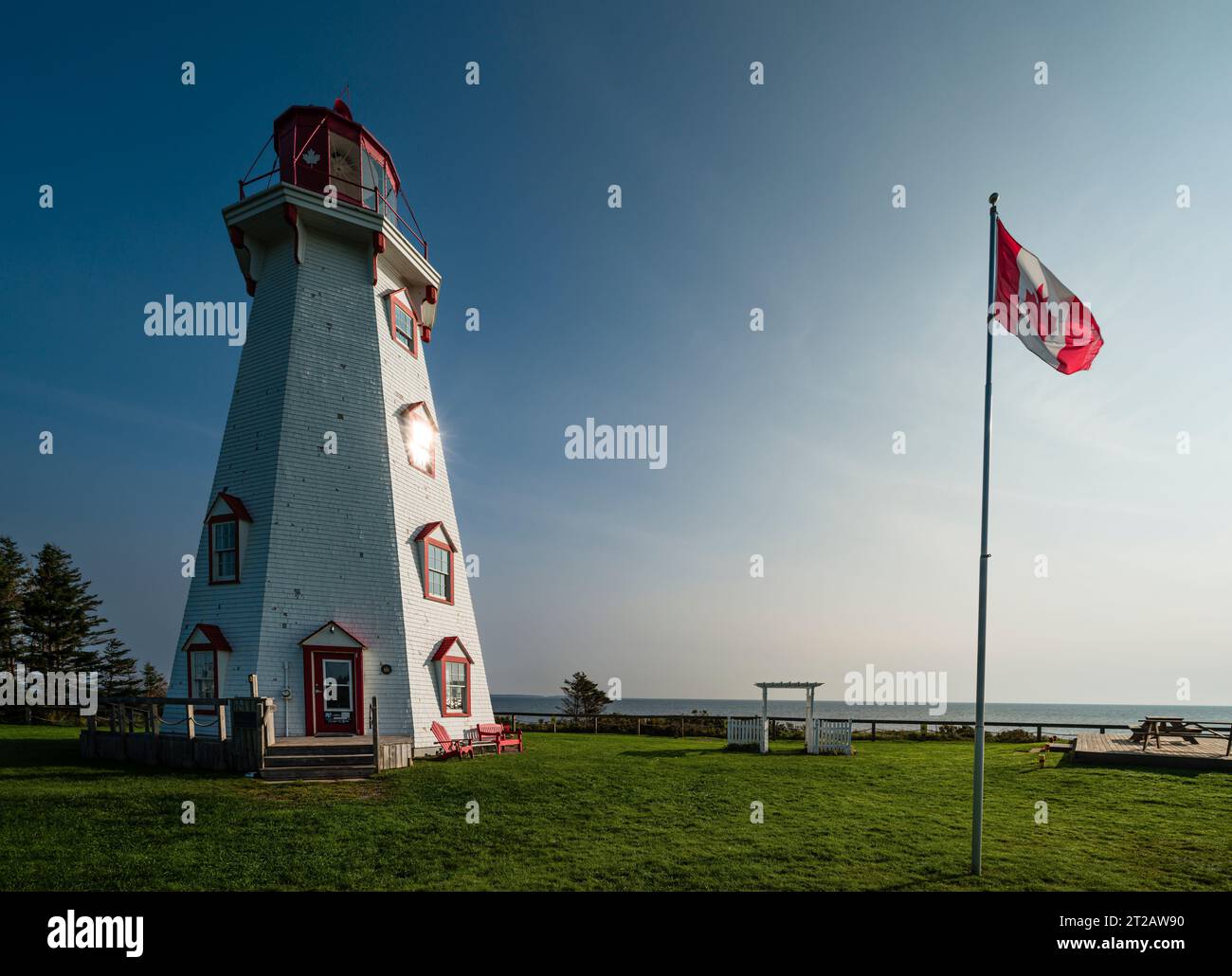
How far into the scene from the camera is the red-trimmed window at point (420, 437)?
19.0m

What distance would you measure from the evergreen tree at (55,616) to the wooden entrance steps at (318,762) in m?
33.9

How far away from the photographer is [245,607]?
1594 cm

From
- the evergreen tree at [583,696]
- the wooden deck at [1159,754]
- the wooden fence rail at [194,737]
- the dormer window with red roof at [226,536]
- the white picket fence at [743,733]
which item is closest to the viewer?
the wooden fence rail at [194,737]

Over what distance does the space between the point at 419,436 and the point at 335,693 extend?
765 cm

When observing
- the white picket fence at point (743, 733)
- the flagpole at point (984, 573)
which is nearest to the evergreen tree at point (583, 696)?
the white picket fence at point (743, 733)

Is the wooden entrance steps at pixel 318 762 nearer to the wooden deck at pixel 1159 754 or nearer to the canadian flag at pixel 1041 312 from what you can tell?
the canadian flag at pixel 1041 312

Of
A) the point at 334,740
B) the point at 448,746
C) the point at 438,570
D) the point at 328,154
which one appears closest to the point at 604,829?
the point at 334,740

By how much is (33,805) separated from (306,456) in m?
9.15

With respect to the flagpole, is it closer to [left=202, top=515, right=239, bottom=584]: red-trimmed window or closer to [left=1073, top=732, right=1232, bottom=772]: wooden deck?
[left=1073, top=732, right=1232, bottom=772]: wooden deck

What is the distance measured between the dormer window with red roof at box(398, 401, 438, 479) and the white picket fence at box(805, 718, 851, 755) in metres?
14.3

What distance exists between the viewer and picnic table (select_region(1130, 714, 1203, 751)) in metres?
17.7
